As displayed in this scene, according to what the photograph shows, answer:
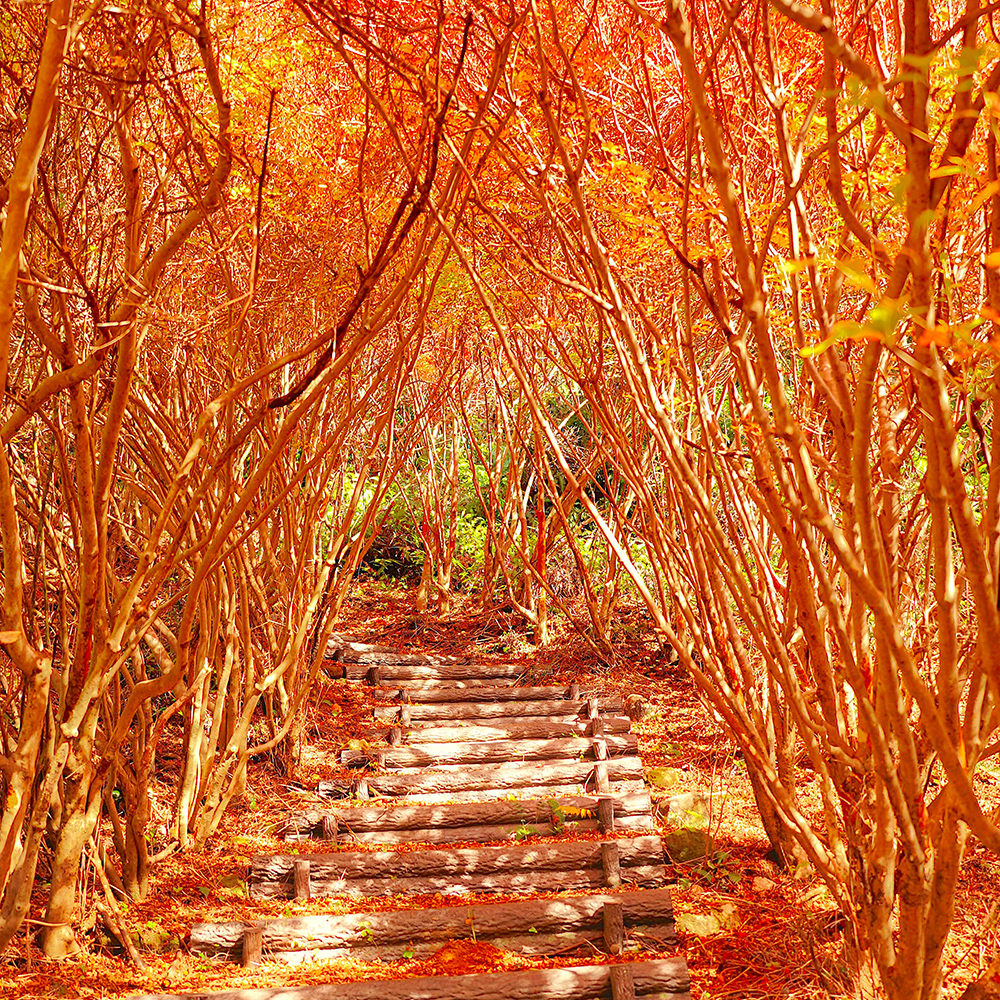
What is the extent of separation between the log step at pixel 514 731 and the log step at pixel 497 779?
0.61m

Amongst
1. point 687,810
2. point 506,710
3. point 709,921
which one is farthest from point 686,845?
point 506,710

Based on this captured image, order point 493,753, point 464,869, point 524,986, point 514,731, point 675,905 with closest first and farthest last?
point 524,986, point 675,905, point 464,869, point 493,753, point 514,731

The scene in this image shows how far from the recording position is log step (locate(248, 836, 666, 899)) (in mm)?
4328

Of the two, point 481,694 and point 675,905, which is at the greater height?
point 481,694

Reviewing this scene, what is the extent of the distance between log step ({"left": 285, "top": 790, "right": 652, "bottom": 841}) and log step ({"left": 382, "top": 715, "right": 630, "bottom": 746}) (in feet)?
3.62

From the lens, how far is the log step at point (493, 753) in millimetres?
5805

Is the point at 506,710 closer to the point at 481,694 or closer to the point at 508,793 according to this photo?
the point at 481,694

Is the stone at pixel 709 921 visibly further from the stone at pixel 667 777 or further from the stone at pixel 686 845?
the stone at pixel 667 777

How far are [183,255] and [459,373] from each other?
398cm

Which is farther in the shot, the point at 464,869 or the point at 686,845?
the point at 686,845

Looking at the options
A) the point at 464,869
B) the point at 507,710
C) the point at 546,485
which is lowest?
the point at 464,869

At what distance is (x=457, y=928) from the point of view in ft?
12.7

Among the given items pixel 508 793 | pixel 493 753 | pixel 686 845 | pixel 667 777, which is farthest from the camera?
pixel 493 753

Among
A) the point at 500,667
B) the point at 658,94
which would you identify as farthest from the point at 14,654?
the point at 500,667
